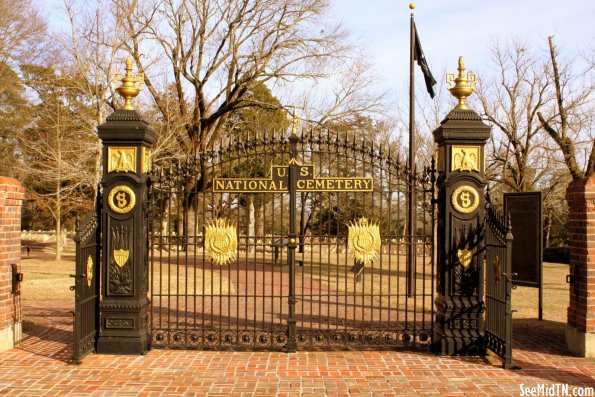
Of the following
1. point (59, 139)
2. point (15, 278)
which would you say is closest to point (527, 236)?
point (15, 278)

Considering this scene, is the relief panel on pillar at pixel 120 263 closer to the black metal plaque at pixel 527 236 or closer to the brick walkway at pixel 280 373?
the brick walkway at pixel 280 373

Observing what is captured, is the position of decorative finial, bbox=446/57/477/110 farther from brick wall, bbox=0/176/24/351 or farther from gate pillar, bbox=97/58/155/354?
brick wall, bbox=0/176/24/351

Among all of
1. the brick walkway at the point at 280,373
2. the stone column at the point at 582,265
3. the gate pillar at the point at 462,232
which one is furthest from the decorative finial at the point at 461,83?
the brick walkway at the point at 280,373

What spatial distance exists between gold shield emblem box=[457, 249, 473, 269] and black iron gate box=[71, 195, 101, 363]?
5016 millimetres

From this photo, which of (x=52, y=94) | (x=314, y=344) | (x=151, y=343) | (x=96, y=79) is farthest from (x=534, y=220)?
(x=52, y=94)

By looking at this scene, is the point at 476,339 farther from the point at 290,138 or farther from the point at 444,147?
the point at 290,138

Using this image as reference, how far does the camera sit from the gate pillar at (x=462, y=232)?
6695 mm

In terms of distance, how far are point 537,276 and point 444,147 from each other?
335 cm

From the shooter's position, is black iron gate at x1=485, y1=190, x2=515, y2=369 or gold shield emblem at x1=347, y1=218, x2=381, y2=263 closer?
black iron gate at x1=485, y1=190, x2=515, y2=369

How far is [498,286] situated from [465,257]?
559mm

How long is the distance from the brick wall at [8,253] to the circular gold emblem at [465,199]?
6148mm

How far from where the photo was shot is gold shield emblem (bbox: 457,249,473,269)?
22.1ft

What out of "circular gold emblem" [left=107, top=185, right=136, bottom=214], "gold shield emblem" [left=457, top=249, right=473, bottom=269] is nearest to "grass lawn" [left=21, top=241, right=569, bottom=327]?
"circular gold emblem" [left=107, top=185, right=136, bottom=214]

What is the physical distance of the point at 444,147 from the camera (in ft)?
22.5
